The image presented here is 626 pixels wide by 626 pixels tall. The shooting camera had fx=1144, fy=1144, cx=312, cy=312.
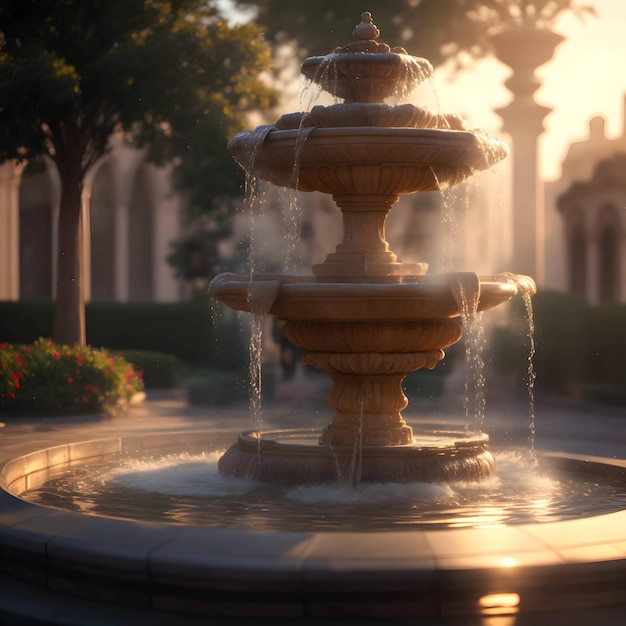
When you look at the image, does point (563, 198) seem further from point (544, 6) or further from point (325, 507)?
point (325, 507)

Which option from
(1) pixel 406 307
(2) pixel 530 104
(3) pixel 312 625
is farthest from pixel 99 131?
(3) pixel 312 625

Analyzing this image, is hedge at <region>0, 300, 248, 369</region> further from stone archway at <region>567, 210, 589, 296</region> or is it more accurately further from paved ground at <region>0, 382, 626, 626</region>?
stone archway at <region>567, 210, 589, 296</region>

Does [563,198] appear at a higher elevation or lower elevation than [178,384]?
higher

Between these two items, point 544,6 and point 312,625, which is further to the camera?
point 544,6

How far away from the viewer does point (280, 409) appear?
16.1 meters

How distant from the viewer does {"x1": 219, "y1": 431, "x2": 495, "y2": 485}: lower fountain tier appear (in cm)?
813

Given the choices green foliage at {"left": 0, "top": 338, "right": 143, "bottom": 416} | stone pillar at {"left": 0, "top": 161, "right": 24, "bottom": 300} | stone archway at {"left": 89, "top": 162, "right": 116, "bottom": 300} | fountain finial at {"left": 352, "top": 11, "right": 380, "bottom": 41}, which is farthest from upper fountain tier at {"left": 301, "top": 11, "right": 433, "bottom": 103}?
stone archway at {"left": 89, "top": 162, "right": 116, "bottom": 300}

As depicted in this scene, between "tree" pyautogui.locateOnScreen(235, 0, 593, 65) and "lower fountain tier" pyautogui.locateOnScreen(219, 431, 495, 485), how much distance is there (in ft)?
59.5

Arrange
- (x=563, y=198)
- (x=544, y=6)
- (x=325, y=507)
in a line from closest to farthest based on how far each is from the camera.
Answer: (x=325, y=507), (x=544, y=6), (x=563, y=198)

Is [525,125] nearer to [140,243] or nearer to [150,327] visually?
[150,327]

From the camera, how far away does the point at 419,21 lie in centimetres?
2617

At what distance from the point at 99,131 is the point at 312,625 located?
14.3 meters

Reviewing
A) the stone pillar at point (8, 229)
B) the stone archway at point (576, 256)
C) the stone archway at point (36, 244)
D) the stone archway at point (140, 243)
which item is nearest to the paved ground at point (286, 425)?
the stone pillar at point (8, 229)

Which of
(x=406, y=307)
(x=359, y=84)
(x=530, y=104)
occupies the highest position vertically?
(x=530, y=104)
